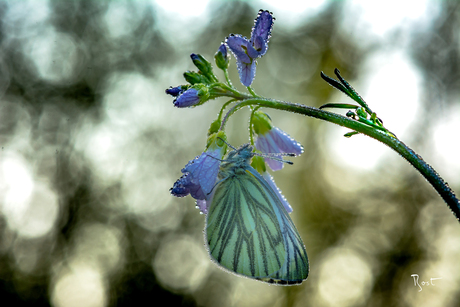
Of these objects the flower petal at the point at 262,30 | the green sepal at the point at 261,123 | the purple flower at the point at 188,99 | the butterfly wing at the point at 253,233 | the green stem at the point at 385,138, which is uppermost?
the flower petal at the point at 262,30

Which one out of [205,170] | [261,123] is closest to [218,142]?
[205,170]

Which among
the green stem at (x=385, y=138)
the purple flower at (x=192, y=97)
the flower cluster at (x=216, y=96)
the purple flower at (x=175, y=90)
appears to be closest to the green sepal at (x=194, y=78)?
the flower cluster at (x=216, y=96)

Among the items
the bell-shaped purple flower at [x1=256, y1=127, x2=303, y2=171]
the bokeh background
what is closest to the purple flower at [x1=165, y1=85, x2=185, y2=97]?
the bell-shaped purple flower at [x1=256, y1=127, x2=303, y2=171]

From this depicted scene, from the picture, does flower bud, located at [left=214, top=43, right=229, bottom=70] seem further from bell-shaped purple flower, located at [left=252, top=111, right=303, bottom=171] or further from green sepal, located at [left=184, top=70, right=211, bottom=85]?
bell-shaped purple flower, located at [left=252, top=111, right=303, bottom=171]

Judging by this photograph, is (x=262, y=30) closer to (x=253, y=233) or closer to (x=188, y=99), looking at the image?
(x=188, y=99)

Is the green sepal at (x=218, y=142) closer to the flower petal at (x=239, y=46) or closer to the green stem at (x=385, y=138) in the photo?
the green stem at (x=385, y=138)

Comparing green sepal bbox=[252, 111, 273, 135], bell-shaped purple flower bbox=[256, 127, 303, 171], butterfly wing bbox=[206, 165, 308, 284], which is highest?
green sepal bbox=[252, 111, 273, 135]

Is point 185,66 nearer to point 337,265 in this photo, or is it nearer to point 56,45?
point 56,45
